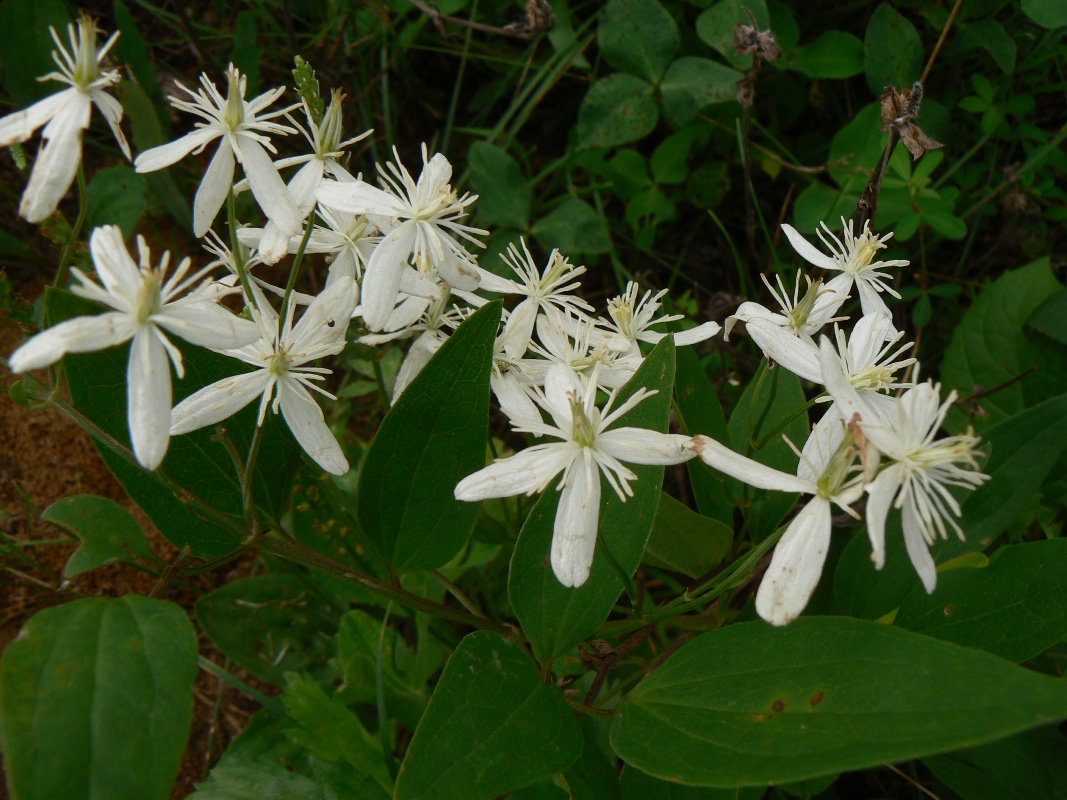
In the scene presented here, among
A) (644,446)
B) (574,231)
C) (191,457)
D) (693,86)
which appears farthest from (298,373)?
(693,86)

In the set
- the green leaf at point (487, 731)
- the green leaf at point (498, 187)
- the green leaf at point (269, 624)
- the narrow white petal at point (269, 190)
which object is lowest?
the green leaf at point (269, 624)

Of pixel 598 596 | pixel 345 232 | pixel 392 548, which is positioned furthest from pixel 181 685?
pixel 345 232

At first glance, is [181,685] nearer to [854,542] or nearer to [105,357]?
[105,357]

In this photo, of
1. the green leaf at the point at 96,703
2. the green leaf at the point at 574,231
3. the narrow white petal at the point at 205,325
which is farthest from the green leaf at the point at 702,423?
the green leaf at the point at 96,703

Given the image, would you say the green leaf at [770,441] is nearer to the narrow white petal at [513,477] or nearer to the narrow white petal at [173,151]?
the narrow white petal at [513,477]

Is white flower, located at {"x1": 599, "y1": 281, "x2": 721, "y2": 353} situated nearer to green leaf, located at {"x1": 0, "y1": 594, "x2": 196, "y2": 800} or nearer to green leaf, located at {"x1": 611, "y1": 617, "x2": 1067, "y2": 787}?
green leaf, located at {"x1": 611, "y1": 617, "x2": 1067, "y2": 787}

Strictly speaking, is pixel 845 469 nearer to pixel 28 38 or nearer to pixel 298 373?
pixel 298 373
